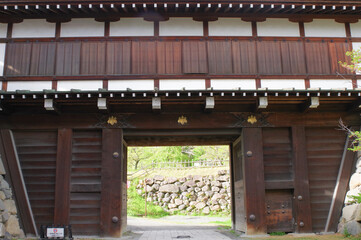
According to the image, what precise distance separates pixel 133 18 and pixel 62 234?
23.8 ft

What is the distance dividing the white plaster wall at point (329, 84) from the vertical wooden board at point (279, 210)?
365 cm

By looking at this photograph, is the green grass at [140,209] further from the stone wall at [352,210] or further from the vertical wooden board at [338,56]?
the vertical wooden board at [338,56]

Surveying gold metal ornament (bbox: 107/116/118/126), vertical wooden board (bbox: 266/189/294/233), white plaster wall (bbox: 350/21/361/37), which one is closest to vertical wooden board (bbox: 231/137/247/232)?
vertical wooden board (bbox: 266/189/294/233)

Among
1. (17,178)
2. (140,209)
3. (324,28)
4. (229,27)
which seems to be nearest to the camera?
(17,178)

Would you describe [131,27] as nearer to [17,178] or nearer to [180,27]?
[180,27]

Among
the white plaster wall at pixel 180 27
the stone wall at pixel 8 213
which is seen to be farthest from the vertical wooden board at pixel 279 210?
the stone wall at pixel 8 213

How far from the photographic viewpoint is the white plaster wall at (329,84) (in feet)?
37.7

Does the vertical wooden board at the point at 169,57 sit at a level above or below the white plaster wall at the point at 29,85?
above

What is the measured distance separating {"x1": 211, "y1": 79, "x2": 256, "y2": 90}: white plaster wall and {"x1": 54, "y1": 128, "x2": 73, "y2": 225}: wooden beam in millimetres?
5071

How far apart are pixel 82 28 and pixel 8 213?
6.42 meters

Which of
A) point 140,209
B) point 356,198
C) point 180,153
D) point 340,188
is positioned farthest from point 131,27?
point 180,153

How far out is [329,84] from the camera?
1154 cm

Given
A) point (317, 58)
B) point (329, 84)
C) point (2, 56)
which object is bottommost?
point (329, 84)

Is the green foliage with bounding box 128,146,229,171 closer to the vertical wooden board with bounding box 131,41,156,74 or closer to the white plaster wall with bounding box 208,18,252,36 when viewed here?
the white plaster wall with bounding box 208,18,252,36
